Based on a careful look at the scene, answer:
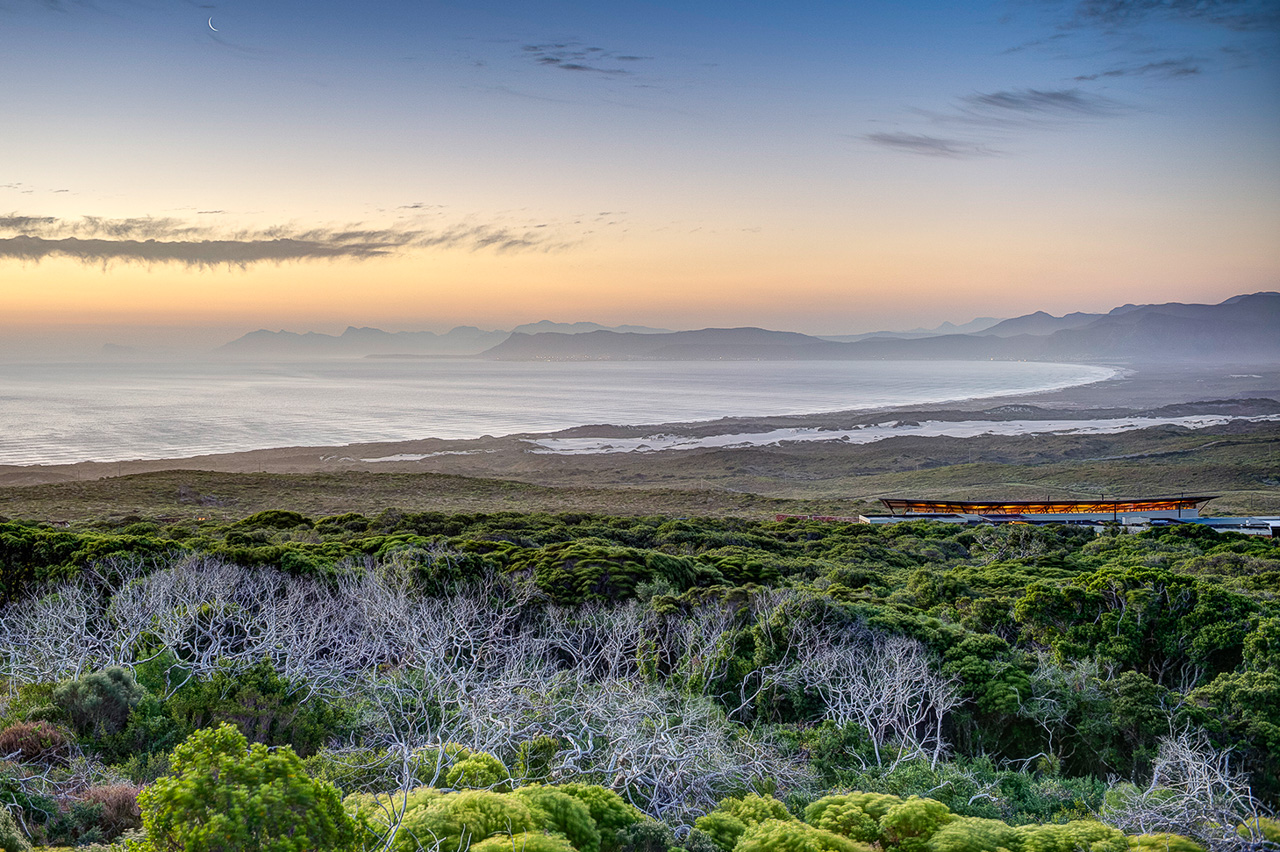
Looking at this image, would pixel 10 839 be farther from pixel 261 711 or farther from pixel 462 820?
pixel 261 711

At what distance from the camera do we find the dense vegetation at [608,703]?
213 inches

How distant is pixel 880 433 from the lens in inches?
3103

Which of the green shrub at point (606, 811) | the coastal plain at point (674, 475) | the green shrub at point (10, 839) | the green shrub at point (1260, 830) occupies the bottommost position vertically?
the coastal plain at point (674, 475)

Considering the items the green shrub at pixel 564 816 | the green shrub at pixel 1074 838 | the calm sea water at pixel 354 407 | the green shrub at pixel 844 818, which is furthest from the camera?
the calm sea water at pixel 354 407

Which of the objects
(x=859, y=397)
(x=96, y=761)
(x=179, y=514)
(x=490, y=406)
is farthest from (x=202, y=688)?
(x=859, y=397)

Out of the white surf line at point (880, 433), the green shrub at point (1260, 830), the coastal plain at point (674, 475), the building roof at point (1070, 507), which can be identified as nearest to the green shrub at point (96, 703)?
the green shrub at point (1260, 830)

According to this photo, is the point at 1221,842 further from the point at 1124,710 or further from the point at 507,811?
the point at 507,811

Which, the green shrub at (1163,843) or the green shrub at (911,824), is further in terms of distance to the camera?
the green shrub at (911,824)

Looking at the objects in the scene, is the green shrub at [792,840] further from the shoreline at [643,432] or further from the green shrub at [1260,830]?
the shoreline at [643,432]

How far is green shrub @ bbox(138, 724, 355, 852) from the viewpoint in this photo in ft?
11.4

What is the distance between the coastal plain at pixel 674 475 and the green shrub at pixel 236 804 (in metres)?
28.9

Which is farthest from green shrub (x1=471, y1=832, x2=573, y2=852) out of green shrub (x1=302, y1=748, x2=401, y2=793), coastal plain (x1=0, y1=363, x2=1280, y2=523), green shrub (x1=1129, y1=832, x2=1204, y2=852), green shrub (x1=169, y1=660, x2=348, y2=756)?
coastal plain (x1=0, y1=363, x2=1280, y2=523)

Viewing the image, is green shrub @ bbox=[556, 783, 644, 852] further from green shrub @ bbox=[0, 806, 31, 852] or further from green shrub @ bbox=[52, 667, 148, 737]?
green shrub @ bbox=[52, 667, 148, 737]

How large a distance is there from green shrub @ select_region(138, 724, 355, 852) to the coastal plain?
28912 mm
